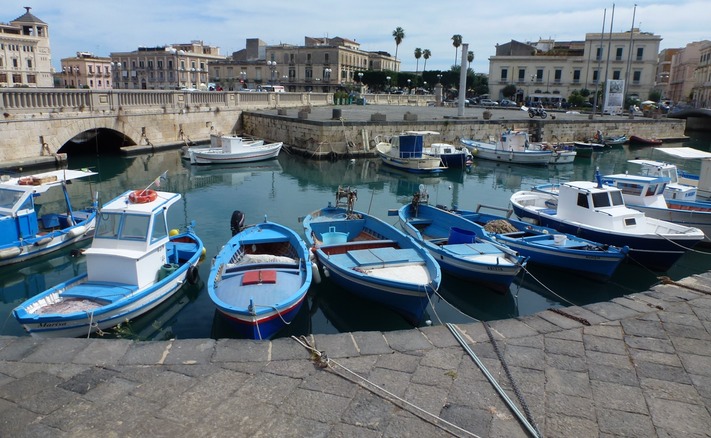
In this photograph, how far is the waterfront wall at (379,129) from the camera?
105ft

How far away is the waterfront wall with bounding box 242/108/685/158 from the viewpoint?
A: 105ft

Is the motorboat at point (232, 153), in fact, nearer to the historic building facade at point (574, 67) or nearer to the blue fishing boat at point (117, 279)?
the blue fishing boat at point (117, 279)

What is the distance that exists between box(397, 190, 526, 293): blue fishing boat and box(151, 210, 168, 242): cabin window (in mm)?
5669

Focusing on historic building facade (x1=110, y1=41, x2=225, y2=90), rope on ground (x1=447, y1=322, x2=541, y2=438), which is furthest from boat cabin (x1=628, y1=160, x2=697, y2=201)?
historic building facade (x1=110, y1=41, x2=225, y2=90)

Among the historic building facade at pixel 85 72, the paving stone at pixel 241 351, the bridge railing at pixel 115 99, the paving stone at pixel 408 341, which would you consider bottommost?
the paving stone at pixel 408 341

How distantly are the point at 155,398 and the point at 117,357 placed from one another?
0.86m

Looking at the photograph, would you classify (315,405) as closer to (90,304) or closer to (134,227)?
(90,304)

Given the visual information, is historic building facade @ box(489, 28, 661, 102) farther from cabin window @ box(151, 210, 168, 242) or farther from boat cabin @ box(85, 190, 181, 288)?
boat cabin @ box(85, 190, 181, 288)

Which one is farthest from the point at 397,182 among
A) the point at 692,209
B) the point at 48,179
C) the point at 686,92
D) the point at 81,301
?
the point at 686,92

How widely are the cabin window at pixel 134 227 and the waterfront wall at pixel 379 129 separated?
2250cm

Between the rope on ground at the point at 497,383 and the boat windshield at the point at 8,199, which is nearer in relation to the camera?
the rope on ground at the point at 497,383

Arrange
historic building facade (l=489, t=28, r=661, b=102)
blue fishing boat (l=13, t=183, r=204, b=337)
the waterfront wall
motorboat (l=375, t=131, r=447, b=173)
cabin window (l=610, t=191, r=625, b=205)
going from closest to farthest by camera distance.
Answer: blue fishing boat (l=13, t=183, r=204, b=337) < cabin window (l=610, t=191, r=625, b=205) < motorboat (l=375, t=131, r=447, b=173) < the waterfront wall < historic building facade (l=489, t=28, r=661, b=102)

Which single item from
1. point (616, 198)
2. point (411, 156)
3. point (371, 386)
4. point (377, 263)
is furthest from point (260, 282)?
point (411, 156)

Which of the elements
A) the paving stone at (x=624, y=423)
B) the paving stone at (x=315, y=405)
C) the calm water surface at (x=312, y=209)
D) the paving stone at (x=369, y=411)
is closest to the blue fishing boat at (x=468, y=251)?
the calm water surface at (x=312, y=209)
